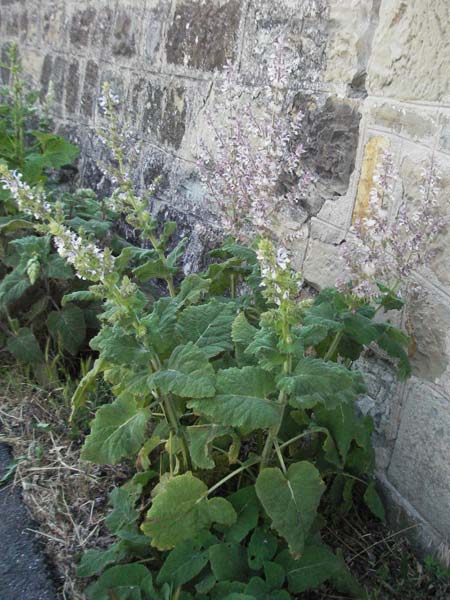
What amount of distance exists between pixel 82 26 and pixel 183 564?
11.5 feet

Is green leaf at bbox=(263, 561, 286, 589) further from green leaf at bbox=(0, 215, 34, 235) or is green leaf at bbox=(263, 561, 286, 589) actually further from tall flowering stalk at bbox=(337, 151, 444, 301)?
green leaf at bbox=(0, 215, 34, 235)

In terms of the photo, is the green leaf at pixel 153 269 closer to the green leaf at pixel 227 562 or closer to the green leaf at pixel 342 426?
the green leaf at pixel 342 426

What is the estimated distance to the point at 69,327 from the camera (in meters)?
2.71

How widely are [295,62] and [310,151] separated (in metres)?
0.32

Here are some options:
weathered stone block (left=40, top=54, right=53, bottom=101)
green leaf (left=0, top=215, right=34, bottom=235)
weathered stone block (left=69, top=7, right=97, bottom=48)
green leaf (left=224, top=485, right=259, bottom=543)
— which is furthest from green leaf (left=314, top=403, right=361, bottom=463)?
weathered stone block (left=40, top=54, right=53, bottom=101)

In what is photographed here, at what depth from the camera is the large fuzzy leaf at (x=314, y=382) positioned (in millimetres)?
1563

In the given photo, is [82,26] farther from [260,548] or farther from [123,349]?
[260,548]

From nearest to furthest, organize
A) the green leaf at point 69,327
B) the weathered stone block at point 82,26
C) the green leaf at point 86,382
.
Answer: the green leaf at point 86,382 → the green leaf at point 69,327 → the weathered stone block at point 82,26

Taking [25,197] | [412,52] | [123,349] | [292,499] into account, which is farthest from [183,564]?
[412,52]

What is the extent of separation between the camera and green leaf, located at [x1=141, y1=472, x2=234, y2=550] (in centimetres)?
167

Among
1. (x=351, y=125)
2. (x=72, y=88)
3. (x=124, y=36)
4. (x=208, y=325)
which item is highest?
(x=124, y=36)

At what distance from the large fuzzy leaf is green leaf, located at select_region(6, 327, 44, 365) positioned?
1429mm

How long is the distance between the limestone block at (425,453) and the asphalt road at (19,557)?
3.53 feet

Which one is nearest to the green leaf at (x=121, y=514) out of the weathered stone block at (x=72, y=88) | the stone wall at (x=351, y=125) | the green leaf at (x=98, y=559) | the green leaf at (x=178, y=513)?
the green leaf at (x=98, y=559)
